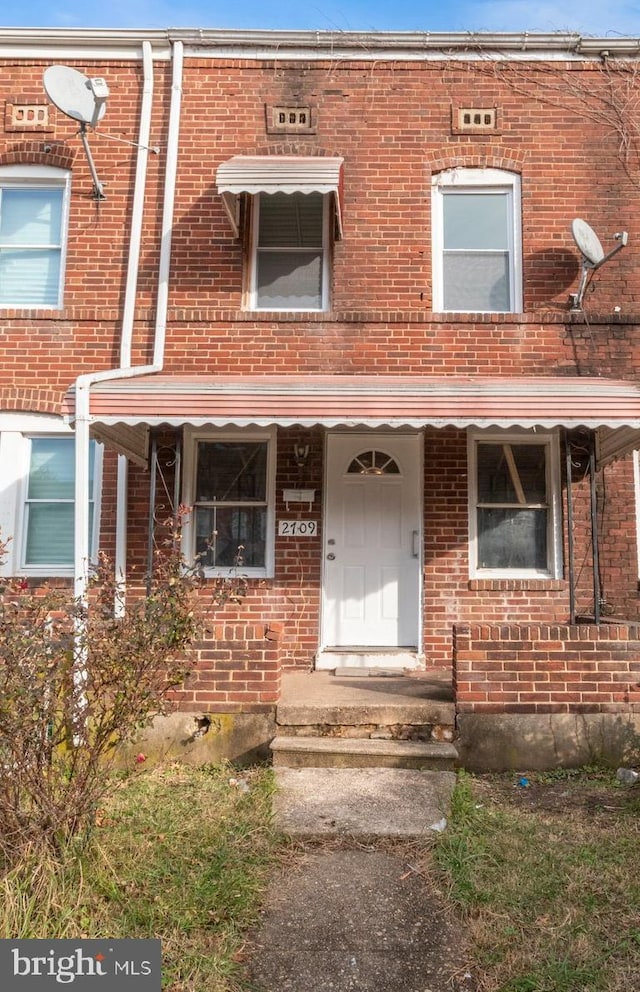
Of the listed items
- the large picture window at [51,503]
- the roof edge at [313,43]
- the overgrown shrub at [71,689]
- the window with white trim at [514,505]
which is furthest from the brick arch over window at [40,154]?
the overgrown shrub at [71,689]

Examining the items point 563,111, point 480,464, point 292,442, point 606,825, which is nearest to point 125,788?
point 606,825

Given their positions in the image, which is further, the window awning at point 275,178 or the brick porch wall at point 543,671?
the window awning at point 275,178

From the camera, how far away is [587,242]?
7406 millimetres

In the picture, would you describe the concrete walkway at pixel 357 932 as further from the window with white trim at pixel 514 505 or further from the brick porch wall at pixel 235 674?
the window with white trim at pixel 514 505

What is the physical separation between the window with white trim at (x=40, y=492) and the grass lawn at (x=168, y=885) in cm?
374

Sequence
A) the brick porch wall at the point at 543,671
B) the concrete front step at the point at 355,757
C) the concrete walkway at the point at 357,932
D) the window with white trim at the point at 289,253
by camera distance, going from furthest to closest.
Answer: the window with white trim at the point at 289,253, the brick porch wall at the point at 543,671, the concrete front step at the point at 355,757, the concrete walkway at the point at 357,932

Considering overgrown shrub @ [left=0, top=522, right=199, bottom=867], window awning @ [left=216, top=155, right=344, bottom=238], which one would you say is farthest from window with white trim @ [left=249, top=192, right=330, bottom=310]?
overgrown shrub @ [left=0, top=522, right=199, bottom=867]

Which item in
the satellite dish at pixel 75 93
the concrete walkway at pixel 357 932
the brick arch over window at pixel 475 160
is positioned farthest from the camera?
the brick arch over window at pixel 475 160

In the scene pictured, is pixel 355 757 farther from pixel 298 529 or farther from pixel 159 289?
pixel 159 289

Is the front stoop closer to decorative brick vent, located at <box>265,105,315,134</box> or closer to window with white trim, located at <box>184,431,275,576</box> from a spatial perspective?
window with white trim, located at <box>184,431,275,576</box>

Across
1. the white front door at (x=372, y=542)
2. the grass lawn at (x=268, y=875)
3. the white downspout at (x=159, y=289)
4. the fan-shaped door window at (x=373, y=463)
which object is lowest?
Answer: the grass lawn at (x=268, y=875)

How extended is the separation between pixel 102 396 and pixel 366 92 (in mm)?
4833

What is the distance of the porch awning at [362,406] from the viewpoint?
20.1 ft

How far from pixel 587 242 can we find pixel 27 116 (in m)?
6.19
